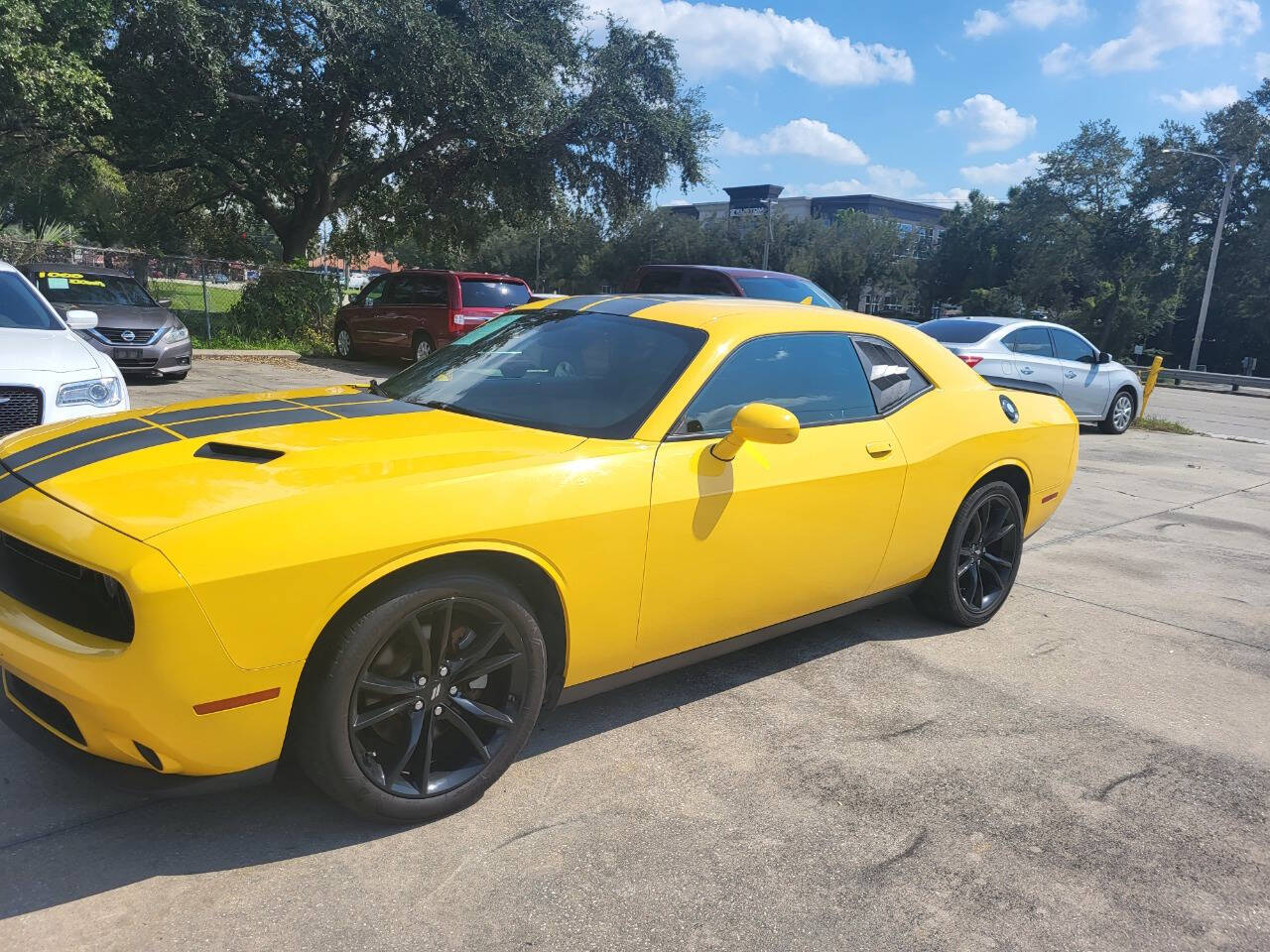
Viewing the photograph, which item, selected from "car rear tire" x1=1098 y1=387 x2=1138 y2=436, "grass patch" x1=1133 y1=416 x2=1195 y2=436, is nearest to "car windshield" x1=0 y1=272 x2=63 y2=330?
"car rear tire" x1=1098 y1=387 x2=1138 y2=436

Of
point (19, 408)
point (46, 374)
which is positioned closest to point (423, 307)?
point (46, 374)

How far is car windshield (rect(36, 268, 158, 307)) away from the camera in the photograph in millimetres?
11852

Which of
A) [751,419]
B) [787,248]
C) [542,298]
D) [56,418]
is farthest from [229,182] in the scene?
[787,248]

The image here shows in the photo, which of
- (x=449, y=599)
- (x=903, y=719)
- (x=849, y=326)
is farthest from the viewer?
(x=849, y=326)

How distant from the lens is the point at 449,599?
2.50 metres

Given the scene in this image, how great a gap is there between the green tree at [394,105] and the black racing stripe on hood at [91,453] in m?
16.4

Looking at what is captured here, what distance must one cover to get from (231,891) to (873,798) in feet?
6.20

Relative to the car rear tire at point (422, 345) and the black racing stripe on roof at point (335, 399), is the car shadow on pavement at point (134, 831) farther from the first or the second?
the car rear tire at point (422, 345)

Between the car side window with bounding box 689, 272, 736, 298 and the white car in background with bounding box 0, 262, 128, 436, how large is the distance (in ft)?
23.3

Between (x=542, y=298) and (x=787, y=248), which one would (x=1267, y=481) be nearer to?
(x=542, y=298)

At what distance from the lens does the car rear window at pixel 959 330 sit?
10992 millimetres

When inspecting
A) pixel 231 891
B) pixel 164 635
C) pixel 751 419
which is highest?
pixel 751 419

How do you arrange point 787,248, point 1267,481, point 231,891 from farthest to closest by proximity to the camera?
point 787,248
point 1267,481
point 231,891

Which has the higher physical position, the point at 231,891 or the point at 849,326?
the point at 849,326
